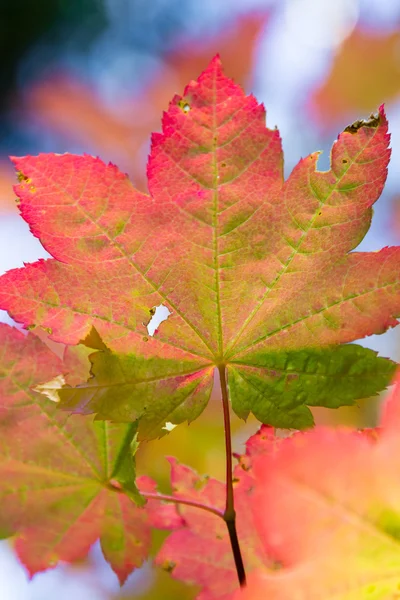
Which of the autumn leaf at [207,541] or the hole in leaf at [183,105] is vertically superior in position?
the hole in leaf at [183,105]

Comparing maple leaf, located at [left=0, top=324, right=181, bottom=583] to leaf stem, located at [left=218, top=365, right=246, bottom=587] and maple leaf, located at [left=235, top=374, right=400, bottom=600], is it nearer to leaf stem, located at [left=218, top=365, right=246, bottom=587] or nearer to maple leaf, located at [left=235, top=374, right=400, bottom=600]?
leaf stem, located at [left=218, top=365, right=246, bottom=587]

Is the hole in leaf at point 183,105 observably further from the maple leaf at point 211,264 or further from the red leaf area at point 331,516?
the red leaf area at point 331,516

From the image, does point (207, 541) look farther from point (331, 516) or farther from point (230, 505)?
point (331, 516)

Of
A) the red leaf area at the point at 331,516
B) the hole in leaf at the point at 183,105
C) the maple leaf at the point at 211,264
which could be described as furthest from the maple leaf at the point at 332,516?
the hole in leaf at the point at 183,105

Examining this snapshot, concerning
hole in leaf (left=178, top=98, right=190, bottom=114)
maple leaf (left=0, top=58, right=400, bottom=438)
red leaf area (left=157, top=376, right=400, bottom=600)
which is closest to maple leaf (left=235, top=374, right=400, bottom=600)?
red leaf area (left=157, top=376, right=400, bottom=600)

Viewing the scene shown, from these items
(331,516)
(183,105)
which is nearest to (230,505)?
(331,516)
